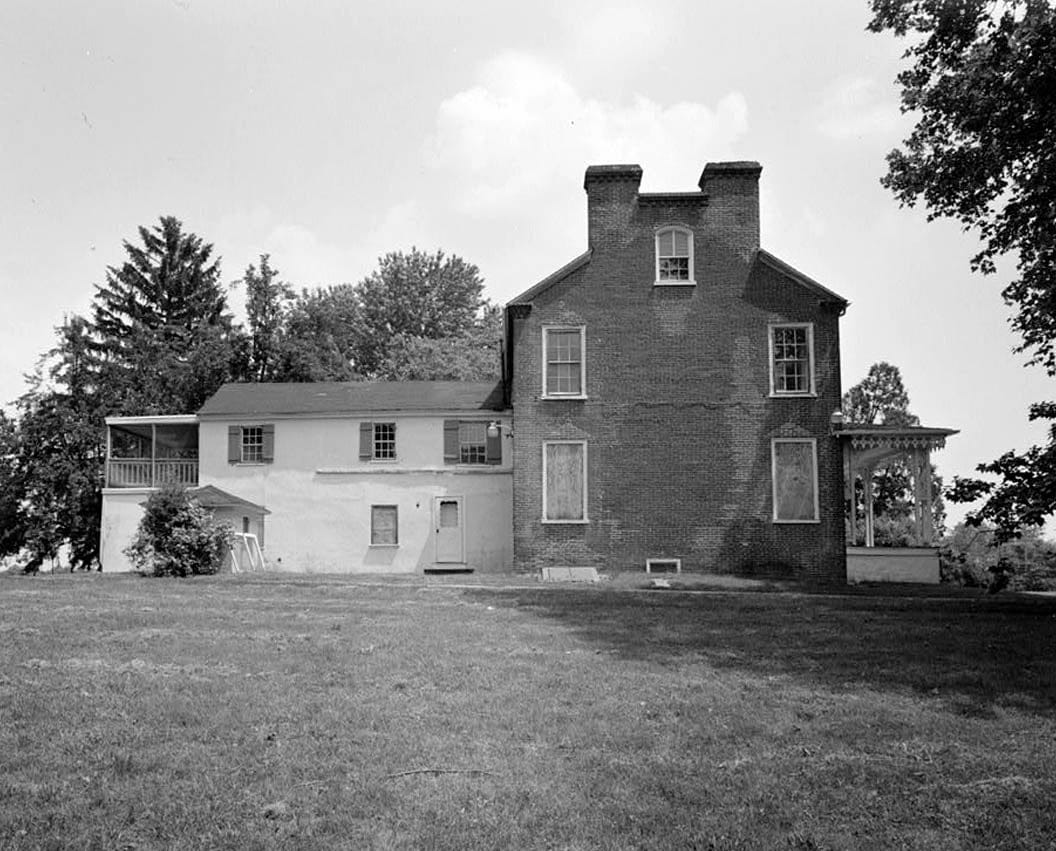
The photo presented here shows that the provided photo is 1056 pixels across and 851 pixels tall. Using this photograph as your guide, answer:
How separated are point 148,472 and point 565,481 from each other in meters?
13.9

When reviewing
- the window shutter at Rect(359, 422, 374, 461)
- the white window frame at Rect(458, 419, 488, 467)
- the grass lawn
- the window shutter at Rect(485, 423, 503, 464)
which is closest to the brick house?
the window shutter at Rect(485, 423, 503, 464)

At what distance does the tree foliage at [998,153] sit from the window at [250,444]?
1891 centimetres

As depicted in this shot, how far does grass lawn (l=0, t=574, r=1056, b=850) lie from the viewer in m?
5.66

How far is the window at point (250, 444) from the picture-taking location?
1200 inches

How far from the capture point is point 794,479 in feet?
87.7

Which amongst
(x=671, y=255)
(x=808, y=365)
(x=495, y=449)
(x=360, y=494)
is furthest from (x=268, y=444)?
(x=808, y=365)

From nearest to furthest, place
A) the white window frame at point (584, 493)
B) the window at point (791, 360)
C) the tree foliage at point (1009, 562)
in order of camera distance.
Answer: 1. the tree foliage at point (1009, 562)
2. the white window frame at point (584, 493)
3. the window at point (791, 360)

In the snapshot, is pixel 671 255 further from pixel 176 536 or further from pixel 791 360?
pixel 176 536

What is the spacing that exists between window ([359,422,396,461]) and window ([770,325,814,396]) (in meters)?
11.0

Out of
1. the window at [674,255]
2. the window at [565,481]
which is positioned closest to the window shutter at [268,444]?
the window at [565,481]

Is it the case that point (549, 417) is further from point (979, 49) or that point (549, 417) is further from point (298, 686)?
point (298, 686)

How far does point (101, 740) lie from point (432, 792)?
249 cm

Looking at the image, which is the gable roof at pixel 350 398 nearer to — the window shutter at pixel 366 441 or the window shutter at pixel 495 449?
the window shutter at pixel 366 441

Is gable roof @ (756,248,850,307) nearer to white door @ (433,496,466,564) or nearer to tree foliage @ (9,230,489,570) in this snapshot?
white door @ (433,496,466,564)
